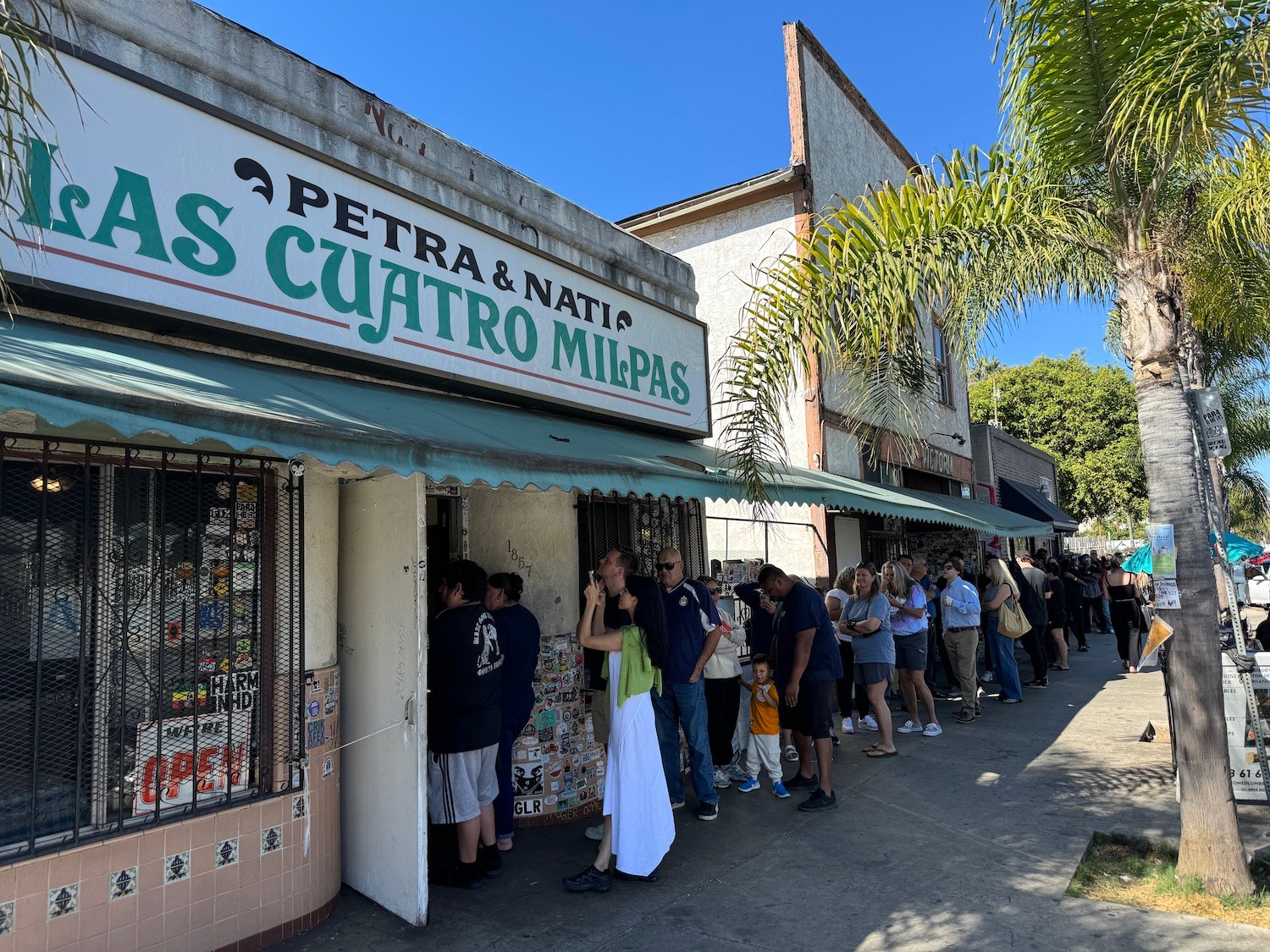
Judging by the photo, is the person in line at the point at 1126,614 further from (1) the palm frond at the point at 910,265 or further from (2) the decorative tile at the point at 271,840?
(2) the decorative tile at the point at 271,840

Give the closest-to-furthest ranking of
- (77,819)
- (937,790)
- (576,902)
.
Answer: (77,819) → (576,902) → (937,790)

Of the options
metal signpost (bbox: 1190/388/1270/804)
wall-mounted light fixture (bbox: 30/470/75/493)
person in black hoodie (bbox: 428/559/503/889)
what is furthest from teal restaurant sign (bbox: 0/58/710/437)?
metal signpost (bbox: 1190/388/1270/804)

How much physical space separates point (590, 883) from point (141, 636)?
8.65ft

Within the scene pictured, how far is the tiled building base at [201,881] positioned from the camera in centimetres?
329

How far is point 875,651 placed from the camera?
7367 mm

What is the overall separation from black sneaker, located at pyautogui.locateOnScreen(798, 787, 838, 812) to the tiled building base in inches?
→ 125

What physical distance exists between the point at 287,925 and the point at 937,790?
455cm

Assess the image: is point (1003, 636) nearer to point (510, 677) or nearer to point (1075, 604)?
point (1075, 604)

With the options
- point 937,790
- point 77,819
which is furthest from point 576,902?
point 937,790

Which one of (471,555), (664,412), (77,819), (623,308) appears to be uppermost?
(623,308)

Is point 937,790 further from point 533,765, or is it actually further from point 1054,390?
point 1054,390

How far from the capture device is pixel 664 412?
7613mm

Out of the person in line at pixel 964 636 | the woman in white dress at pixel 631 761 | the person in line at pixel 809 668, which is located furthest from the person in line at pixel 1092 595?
the woman in white dress at pixel 631 761

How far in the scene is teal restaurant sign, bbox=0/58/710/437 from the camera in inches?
143
